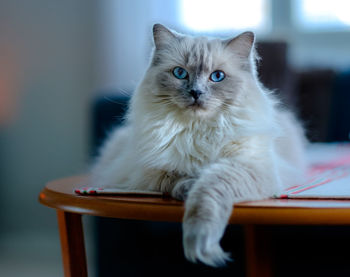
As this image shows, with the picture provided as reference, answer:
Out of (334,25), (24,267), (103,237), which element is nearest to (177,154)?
(103,237)

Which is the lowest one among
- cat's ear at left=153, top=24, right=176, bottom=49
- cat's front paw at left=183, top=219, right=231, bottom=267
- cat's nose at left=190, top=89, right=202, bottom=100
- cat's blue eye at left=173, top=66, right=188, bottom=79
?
cat's front paw at left=183, top=219, right=231, bottom=267

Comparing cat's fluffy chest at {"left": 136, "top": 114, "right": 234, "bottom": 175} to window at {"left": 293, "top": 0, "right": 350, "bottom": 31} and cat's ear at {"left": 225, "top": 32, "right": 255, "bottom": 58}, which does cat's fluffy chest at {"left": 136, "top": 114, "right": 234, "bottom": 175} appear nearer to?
cat's ear at {"left": 225, "top": 32, "right": 255, "bottom": 58}

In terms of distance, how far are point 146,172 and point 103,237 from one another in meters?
1.00

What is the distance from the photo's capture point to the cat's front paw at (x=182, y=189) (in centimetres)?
93

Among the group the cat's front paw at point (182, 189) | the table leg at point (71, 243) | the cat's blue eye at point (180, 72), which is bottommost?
the table leg at point (71, 243)

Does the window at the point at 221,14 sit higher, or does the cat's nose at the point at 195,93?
the window at the point at 221,14

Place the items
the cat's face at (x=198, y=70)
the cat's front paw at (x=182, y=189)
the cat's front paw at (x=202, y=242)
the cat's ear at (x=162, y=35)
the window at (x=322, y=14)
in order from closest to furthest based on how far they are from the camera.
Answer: the cat's front paw at (x=202, y=242)
the cat's front paw at (x=182, y=189)
the cat's face at (x=198, y=70)
the cat's ear at (x=162, y=35)
the window at (x=322, y=14)

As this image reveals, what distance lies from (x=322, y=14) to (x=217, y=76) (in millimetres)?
2485

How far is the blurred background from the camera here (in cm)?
304

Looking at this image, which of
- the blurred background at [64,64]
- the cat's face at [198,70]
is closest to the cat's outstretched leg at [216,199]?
the cat's face at [198,70]

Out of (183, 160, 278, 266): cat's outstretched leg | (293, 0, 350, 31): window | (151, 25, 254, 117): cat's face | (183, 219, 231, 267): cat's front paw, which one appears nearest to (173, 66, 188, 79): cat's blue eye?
(151, 25, 254, 117): cat's face

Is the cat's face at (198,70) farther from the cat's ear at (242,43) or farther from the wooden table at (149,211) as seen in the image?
the wooden table at (149,211)

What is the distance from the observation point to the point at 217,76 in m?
1.09

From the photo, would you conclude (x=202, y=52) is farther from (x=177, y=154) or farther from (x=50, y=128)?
(x=50, y=128)
